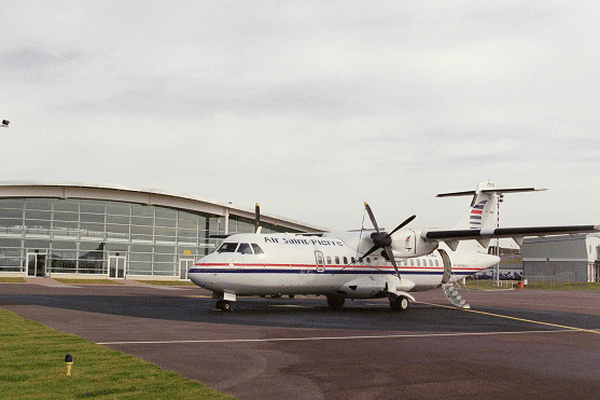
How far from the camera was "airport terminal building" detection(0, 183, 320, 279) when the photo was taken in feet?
172

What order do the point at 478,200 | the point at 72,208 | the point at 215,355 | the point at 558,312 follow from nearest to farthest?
1. the point at 215,355
2. the point at 558,312
3. the point at 478,200
4. the point at 72,208

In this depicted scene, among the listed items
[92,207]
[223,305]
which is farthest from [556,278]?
[223,305]

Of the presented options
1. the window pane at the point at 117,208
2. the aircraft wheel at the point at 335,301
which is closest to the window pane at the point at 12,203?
the window pane at the point at 117,208

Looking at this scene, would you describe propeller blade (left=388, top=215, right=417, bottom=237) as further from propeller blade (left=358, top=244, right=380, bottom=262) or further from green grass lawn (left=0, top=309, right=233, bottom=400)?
green grass lawn (left=0, top=309, right=233, bottom=400)

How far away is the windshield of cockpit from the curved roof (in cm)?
3551

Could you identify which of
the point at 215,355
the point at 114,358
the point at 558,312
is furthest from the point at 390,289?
the point at 114,358

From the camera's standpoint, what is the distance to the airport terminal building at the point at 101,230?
5250 centimetres

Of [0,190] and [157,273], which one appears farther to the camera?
[157,273]

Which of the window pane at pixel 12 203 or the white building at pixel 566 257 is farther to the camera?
the white building at pixel 566 257

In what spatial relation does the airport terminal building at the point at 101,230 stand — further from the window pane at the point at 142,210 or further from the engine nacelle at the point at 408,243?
the engine nacelle at the point at 408,243

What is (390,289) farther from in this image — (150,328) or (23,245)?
(23,245)

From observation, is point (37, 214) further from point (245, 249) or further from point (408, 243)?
point (408, 243)

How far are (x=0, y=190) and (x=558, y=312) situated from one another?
47.7 meters

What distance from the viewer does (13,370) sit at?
9.34m
